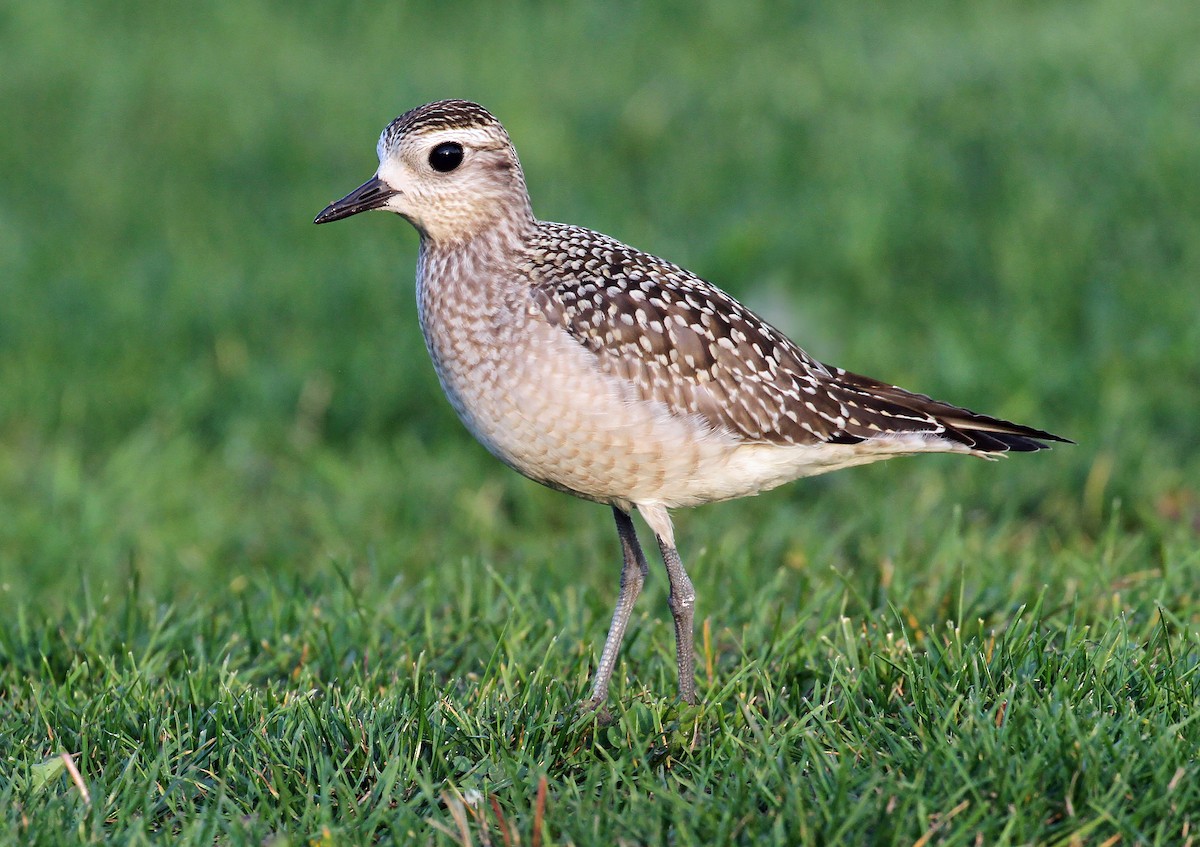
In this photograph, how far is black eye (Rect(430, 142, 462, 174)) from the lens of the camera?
204 inches

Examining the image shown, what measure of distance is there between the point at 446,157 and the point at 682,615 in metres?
1.87

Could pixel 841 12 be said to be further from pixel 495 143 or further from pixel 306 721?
pixel 306 721

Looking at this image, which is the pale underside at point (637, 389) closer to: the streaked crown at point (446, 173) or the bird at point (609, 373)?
the bird at point (609, 373)

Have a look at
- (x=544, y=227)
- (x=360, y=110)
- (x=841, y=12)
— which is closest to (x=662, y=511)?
(x=544, y=227)

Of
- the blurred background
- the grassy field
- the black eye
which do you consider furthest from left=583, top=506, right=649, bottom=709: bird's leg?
the black eye

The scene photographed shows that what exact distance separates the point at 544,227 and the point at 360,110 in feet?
27.3

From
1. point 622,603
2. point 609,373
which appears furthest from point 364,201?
point 622,603

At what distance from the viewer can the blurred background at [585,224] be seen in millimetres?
7367

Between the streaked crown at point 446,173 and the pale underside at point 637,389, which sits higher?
the streaked crown at point 446,173

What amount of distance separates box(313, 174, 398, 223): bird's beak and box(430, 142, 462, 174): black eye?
186 mm

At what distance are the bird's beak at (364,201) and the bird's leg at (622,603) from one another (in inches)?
56.5

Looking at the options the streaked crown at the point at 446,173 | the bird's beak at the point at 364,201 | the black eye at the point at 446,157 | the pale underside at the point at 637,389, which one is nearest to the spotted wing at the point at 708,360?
the pale underside at the point at 637,389

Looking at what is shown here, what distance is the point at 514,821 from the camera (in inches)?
152

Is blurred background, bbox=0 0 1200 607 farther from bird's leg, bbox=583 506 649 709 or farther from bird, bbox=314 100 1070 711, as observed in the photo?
bird, bbox=314 100 1070 711
